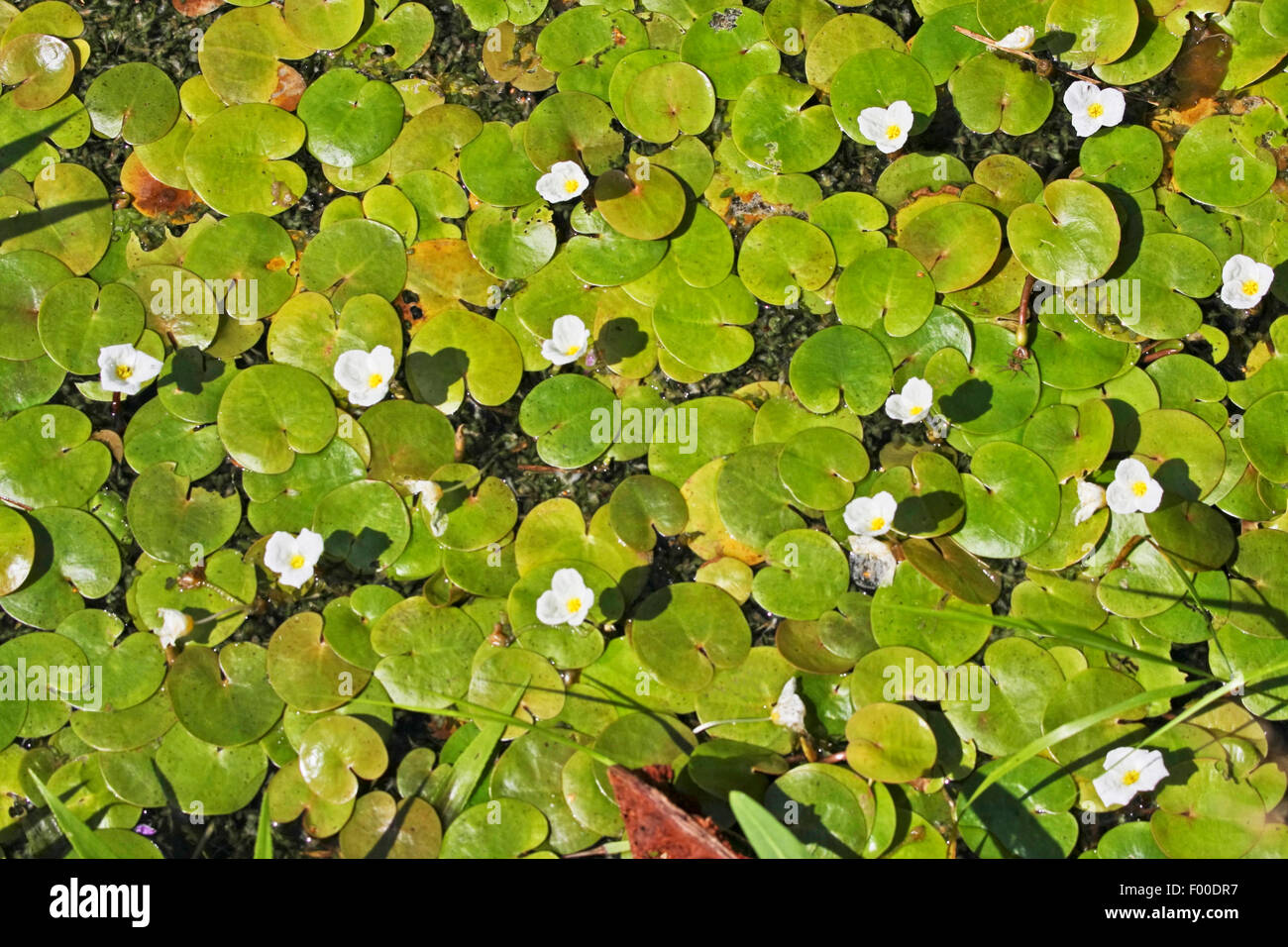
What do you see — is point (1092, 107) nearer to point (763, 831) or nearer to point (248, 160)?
point (763, 831)

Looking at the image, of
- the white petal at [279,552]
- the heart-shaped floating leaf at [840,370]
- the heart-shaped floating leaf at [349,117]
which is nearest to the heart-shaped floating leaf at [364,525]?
the white petal at [279,552]

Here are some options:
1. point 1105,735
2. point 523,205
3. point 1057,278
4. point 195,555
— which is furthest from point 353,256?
point 1105,735

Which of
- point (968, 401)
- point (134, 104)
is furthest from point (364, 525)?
point (968, 401)

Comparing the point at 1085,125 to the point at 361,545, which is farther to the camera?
the point at 1085,125

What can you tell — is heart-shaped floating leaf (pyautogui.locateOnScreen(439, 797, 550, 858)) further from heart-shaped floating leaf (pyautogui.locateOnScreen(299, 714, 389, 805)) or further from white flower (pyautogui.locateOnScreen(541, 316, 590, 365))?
white flower (pyautogui.locateOnScreen(541, 316, 590, 365))

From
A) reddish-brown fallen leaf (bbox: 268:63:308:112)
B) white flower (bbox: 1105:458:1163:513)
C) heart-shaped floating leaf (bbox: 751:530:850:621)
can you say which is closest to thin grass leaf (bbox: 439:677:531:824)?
heart-shaped floating leaf (bbox: 751:530:850:621)
